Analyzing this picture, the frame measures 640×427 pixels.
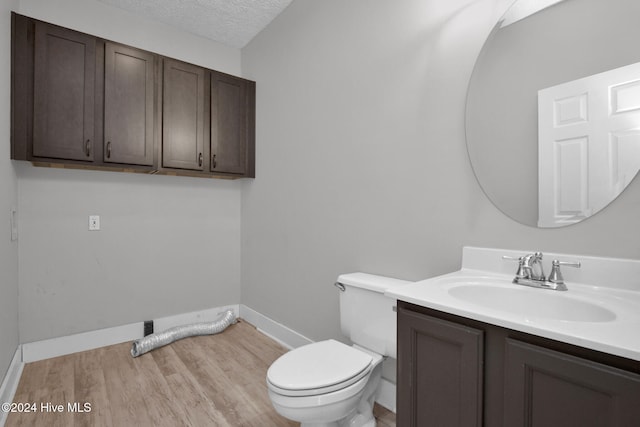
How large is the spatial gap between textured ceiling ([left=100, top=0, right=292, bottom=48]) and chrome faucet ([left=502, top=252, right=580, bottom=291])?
8.04 ft

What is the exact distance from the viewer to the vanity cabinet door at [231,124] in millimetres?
2797

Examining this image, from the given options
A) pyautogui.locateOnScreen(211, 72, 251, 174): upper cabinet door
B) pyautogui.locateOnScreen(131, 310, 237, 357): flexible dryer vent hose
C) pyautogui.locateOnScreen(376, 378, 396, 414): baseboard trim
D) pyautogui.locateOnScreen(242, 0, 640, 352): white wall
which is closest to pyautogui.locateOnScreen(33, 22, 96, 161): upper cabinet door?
pyautogui.locateOnScreen(211, 72, 251, 174): upper cabinet door

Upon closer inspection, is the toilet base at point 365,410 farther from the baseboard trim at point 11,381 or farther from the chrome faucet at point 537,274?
the baseboard trim at point 11,381

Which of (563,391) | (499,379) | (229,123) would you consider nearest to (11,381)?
(229,123)

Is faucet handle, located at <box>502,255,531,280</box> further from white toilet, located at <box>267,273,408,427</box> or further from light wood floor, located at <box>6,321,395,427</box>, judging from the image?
light wood floor, located at <box>6,321,395,427</box>

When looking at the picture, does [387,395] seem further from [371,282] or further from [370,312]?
[371,282]

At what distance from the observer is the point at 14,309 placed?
210 centimetres

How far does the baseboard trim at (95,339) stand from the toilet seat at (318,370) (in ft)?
5.79

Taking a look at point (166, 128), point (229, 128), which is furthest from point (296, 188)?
point (166, 128)

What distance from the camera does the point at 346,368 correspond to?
1.40 m

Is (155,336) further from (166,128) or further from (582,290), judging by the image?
(582,290)

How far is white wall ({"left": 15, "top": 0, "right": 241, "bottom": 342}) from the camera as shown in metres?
2.31

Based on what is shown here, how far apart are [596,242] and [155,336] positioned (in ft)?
9.19

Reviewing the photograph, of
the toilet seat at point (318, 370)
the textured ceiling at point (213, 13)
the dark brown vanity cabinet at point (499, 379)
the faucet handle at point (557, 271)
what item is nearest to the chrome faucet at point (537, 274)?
the faucet handle at point (557, 271)
